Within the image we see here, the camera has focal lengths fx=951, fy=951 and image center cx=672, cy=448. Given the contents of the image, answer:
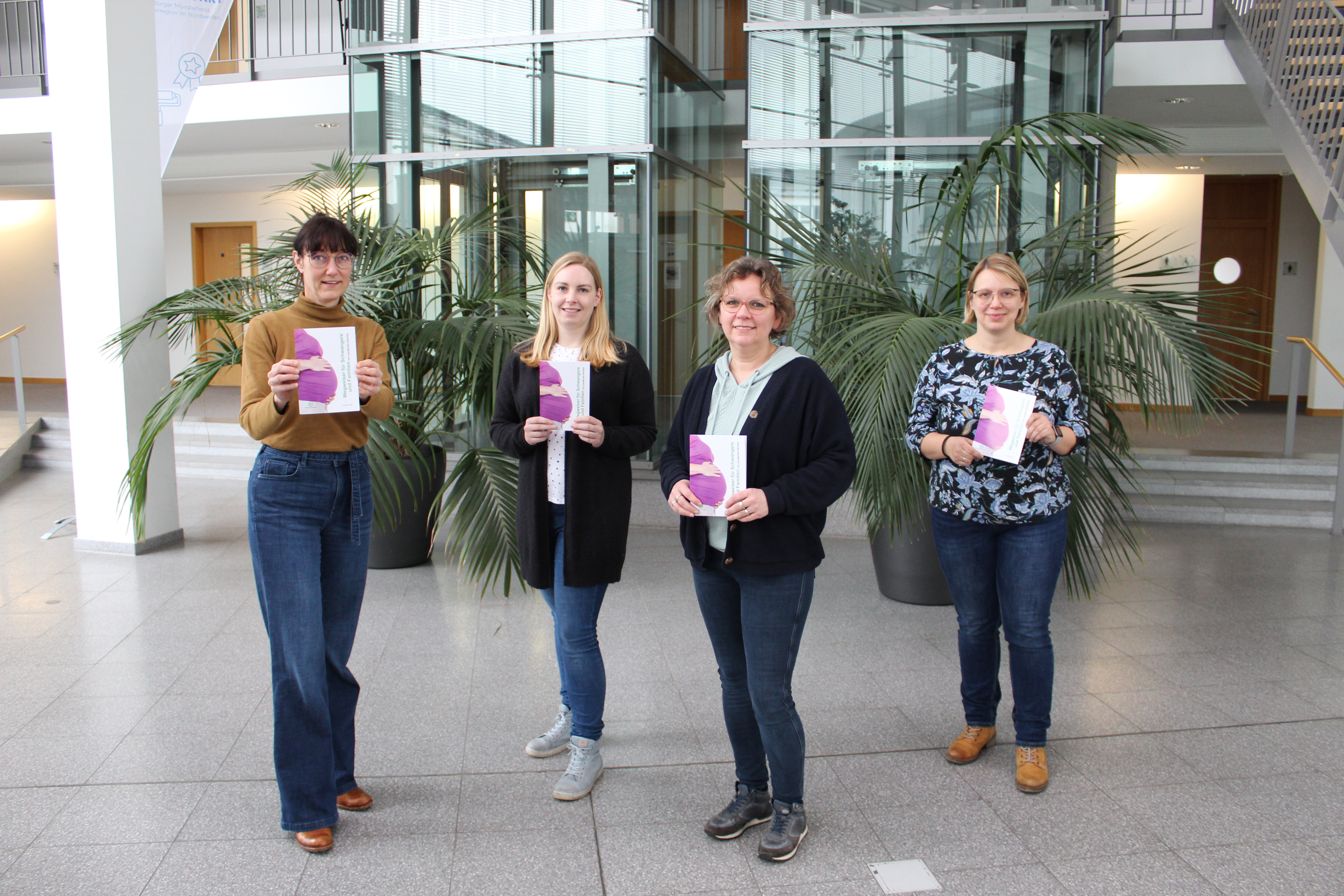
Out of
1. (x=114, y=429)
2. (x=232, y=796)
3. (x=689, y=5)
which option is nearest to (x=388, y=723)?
(x=232, y=796)

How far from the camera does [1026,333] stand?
12.1 ft

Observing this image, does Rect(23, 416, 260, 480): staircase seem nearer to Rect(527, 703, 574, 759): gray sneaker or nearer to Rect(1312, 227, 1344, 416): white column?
Rect(527, 703, 574, 759): gray sneaker

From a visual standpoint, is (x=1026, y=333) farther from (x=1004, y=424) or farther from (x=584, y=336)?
(x=584, y=336)

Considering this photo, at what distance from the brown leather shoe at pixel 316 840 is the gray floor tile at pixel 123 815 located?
0.37m

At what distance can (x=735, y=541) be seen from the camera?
2.19 m

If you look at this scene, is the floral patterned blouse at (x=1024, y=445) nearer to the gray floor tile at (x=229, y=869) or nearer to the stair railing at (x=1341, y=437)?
the gray floor tile at (x=229, y=869)

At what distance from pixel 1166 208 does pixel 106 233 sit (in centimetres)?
1072

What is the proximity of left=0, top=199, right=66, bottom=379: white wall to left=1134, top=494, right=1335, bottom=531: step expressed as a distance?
48.6ft

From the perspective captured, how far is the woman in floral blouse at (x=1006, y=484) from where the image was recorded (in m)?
2.66

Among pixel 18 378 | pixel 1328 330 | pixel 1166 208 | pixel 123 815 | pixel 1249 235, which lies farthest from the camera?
pixel 1249 235

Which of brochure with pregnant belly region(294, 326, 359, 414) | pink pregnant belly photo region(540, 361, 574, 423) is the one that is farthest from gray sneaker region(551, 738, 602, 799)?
brochure with pregnant belly region(294, 326, 359, 414)

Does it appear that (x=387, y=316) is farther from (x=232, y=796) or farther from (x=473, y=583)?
(x=232, y=796)

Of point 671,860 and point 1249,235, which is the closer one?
point 671,860

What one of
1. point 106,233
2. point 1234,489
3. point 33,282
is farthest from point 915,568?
point 33,282
